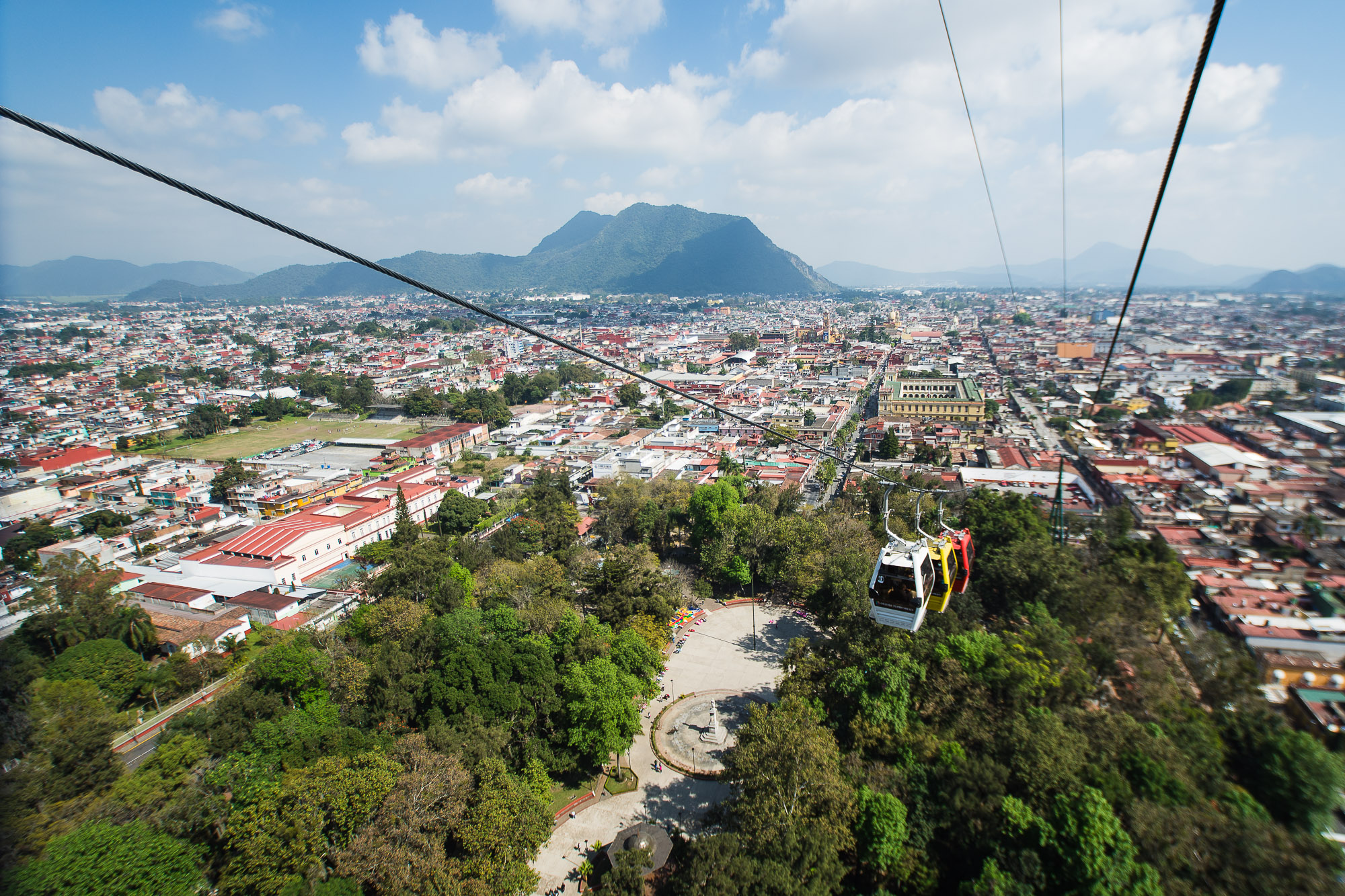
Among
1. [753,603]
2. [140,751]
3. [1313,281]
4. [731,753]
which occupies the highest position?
[1313,281]

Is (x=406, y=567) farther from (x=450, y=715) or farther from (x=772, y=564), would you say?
(x=772, y=564)

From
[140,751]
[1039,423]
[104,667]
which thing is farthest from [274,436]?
[1039,423]

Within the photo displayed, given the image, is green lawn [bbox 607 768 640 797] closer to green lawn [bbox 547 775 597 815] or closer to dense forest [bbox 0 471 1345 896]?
green lawn [bbox 547 775 597 815]

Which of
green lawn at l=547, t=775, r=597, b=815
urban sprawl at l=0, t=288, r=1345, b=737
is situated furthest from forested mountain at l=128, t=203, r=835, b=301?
green lawn at l=547, t=775, r=597, b=815

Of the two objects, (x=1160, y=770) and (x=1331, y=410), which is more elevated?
(x=1331, y=410)

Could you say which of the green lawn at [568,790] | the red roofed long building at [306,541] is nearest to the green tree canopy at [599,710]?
the green lawn at [568,790]

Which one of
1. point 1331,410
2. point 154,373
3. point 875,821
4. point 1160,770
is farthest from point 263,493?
point 154,373

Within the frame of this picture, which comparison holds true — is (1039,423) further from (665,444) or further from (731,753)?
(731,753)
